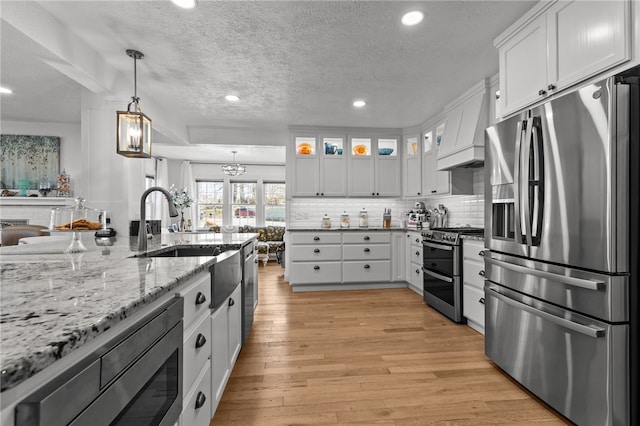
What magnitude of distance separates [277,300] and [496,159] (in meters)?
3.04

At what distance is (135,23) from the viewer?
229 centimetres

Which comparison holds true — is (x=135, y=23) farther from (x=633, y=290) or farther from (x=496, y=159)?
(x=633, y=290)

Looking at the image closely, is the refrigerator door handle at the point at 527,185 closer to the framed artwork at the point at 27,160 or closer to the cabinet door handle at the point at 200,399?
the cabinet door handle at the point at 200,399

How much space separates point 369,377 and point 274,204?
6664 millimetres

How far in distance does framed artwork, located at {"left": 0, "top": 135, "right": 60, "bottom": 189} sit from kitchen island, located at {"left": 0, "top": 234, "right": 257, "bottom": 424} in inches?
177

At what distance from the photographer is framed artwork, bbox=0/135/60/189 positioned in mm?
4789

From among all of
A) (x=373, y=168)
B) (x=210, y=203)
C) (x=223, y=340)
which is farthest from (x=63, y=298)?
(x=210, y=203)

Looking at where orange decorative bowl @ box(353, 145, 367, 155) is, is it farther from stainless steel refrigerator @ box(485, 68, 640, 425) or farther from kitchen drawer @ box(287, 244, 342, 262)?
stainless steel refrigerator @ box(485, 68, 640, 425)

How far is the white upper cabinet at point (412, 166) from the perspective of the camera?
482 centimetres

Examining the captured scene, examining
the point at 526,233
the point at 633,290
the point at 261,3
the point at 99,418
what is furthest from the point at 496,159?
the point at 99,418

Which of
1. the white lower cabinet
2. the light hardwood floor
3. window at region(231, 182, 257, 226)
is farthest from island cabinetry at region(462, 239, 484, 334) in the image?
window at region(231, 182, 257, 226)

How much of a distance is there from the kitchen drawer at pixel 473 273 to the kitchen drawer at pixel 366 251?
1644 millimetres

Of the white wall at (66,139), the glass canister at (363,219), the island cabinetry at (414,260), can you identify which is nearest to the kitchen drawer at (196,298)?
the island cabinetry at (414,260)

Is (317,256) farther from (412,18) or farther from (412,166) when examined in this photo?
(412,18)
